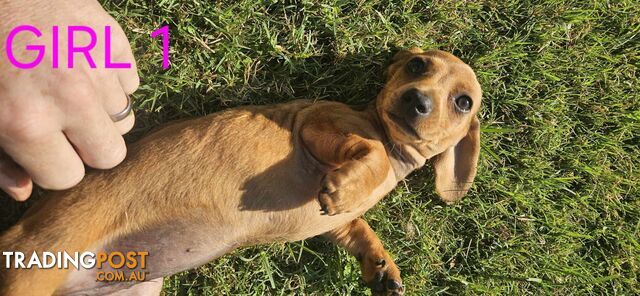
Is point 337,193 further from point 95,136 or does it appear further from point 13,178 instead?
point 13,178

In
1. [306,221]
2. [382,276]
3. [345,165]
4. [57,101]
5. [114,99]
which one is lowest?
[382,276]

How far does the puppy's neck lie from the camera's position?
3.27m

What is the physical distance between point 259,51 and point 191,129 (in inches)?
33.9

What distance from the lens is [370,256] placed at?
3.45 m

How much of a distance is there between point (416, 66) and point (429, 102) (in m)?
0.39

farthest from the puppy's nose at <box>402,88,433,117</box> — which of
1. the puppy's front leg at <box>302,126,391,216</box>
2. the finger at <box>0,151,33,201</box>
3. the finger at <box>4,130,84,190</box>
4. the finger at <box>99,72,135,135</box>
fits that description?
the finger at <box>0,151,33,201</box>

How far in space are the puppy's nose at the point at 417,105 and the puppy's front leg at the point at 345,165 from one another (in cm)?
24

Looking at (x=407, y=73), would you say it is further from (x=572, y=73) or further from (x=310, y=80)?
(x=572, y=73)

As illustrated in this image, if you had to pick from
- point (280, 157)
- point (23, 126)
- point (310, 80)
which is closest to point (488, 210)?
point (310, 80)

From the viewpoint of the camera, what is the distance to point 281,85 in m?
3.61

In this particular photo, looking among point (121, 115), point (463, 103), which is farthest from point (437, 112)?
point (121, 115)

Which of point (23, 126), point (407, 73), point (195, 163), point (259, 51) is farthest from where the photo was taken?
point (259, 51)

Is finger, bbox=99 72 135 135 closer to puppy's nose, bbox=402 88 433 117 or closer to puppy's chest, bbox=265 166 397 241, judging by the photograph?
puppy's chest, bbox=265 166 397 241

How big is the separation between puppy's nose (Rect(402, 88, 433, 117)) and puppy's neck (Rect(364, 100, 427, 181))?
28 cm
